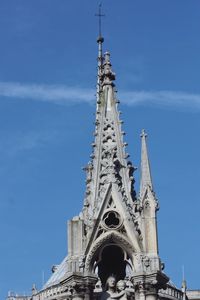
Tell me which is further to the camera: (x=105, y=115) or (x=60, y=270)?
(x=60, y=270)

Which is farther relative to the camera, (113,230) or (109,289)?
(109,289)

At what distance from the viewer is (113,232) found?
97.1 ft

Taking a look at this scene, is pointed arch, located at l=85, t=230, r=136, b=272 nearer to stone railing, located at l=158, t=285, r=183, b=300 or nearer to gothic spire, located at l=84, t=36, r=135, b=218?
gothic spire, located at l=84, t=36, r=135, b=218

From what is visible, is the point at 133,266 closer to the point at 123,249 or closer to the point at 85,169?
the point at 123,249

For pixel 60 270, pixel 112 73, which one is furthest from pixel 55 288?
pixel 112 73

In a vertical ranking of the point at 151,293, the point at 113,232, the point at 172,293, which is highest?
the point at 172,293

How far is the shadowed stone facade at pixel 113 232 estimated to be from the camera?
29078mm

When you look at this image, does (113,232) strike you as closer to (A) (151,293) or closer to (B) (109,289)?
(B) (109,289)

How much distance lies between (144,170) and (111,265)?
2998 mm

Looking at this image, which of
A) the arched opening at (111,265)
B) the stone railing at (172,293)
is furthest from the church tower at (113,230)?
the stone railing at (172,293)

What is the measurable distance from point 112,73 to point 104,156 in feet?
9.98

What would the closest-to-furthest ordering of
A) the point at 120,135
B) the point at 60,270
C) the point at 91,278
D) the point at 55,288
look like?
the point at 91,278 → the point at 120,135 → the point at 55,288 → the point at 60,270

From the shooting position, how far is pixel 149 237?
97.2 feet

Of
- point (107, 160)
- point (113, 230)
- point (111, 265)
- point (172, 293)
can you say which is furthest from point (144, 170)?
point (172, 293)
